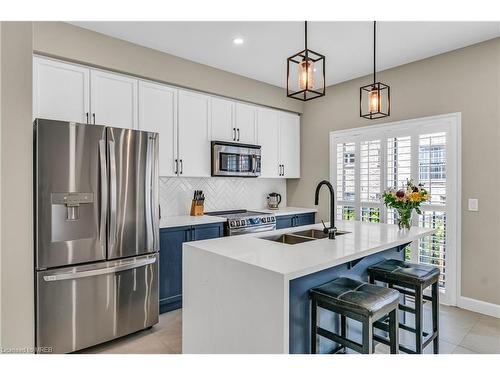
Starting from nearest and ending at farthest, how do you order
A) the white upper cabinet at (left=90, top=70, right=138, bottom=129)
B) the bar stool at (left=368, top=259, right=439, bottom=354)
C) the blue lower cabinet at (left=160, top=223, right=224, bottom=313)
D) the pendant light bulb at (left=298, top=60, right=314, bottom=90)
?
the pendant light bulb at (left=298, top=60, right=314, bottom=90)
the bar stool at (left=368, top=259, right=439, bottom=354)
the white upper cabinet at (left=90, top=70, right=138, bottom=129)
the blue lower cabinet at (left=160, top=223, right=224, bottom=313)

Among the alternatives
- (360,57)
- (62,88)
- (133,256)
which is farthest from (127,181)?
(360,57)

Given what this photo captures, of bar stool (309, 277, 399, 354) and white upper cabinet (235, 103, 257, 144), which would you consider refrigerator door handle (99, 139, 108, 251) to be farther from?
white upper cabinet (235, 103, 257, 144)

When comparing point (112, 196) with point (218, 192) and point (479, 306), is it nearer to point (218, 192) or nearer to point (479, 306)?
point (218, 192)

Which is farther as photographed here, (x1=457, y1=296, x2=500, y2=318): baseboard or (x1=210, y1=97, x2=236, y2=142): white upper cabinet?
(x1=210, y1=97, x2=236, y2=142): white upper cabinet

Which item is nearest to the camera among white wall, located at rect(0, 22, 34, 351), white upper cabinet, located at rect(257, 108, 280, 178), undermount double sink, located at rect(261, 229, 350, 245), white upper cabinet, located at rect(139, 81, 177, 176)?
white wall, located at rect(0, 22, 34, 351)

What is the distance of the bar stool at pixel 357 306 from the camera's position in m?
1.71

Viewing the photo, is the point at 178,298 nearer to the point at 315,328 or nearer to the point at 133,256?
the point at 133,256

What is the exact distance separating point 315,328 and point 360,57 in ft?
9.83

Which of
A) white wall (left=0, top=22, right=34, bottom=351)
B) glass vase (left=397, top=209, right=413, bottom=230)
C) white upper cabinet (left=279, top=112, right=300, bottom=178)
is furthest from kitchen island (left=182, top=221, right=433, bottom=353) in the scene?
white upper cabinet (left=279, top=112, right=300, bottom=178)

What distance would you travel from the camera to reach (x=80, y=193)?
2.46 meters

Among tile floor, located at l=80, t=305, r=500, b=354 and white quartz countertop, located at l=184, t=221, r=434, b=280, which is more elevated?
white quartz countertop, located at l=184, t=221, r=434, b=280

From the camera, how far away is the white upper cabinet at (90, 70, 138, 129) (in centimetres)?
308

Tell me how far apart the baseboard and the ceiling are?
2.62 m

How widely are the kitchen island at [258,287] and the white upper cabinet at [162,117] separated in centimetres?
163
